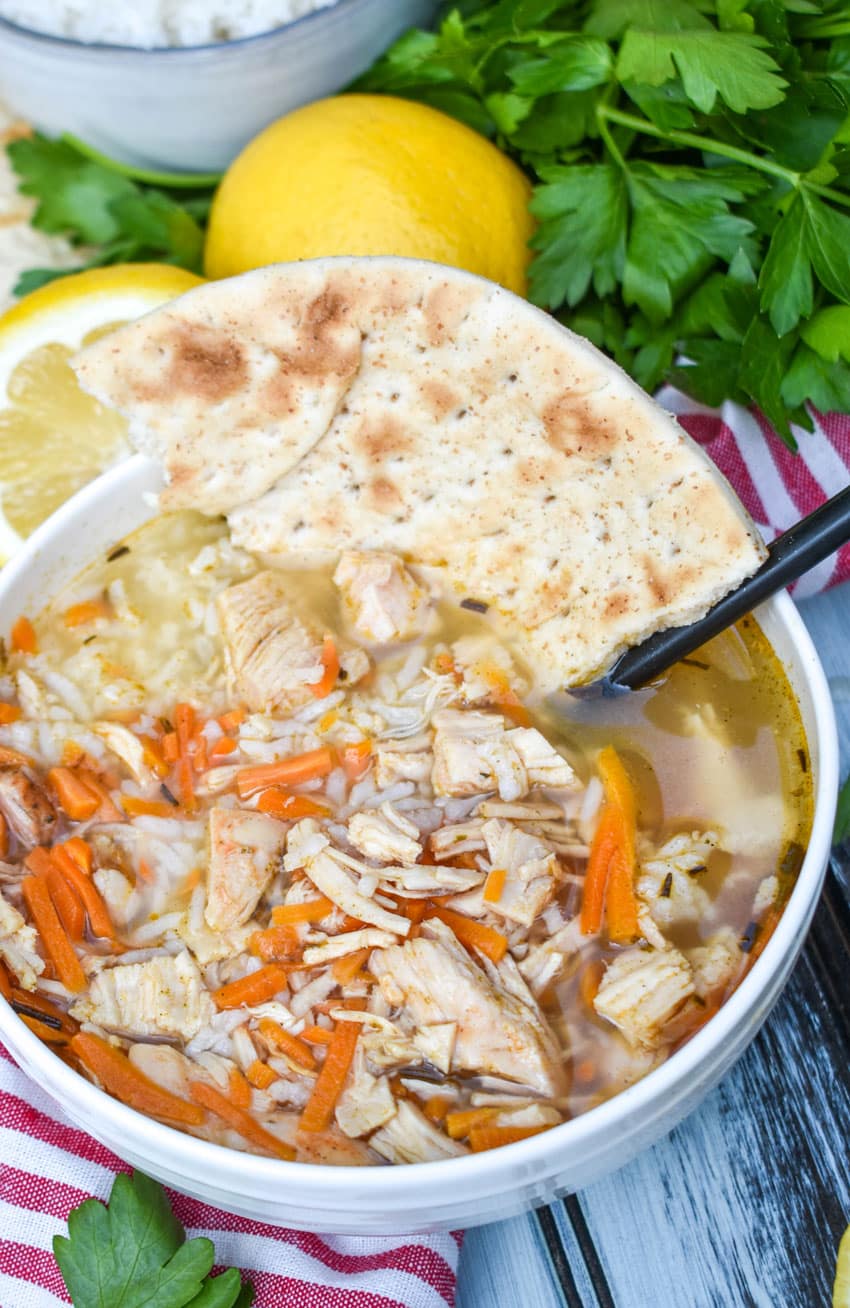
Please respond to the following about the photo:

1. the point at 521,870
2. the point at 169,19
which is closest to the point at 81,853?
the point at 521,870

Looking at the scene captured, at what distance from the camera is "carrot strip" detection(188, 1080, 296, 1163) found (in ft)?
5.83

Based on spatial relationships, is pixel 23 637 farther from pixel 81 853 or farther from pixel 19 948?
pixel 19 948

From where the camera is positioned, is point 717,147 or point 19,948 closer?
point 19,948

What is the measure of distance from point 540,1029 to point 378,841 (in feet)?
1.24

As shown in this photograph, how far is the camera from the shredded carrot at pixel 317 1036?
1.84 meters

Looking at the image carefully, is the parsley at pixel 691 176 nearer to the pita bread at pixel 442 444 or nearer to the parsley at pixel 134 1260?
the pita bread at pixel 442 444

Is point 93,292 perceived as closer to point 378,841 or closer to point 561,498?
point 561,498

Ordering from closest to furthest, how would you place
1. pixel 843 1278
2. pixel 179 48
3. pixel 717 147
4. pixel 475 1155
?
pixel 475 1155 < pixel 843 1278 < pixel 717 147 < pixel 179 48

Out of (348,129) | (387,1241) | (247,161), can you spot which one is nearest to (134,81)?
(247,161)

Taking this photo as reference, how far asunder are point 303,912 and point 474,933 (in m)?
0.27

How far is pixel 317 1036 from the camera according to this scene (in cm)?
185

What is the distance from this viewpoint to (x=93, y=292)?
2.72 metres

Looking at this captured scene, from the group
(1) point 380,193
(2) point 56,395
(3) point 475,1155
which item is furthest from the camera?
(2) point 56,395

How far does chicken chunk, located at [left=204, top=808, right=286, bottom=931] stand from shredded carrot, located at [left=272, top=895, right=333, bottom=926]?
54 millimetres
